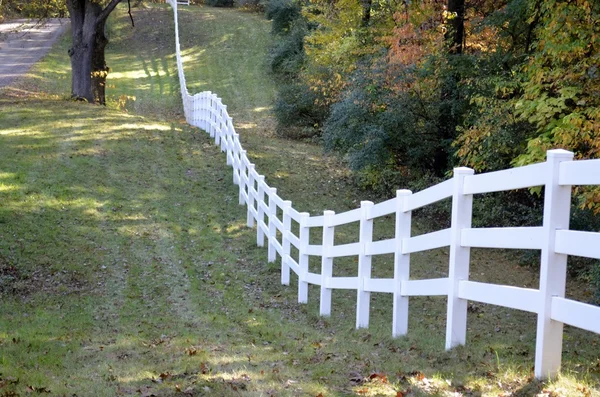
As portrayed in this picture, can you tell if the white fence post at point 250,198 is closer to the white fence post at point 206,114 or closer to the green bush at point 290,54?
the white fence post at point 206,114

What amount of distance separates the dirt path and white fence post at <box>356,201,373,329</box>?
1083 inches

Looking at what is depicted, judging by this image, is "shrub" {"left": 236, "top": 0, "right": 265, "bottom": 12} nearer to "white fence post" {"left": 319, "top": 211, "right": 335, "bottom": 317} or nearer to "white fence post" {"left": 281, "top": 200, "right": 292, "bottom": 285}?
"white fence post" {"left": 281, "top": 200, "right": 292, "bottom": 285}

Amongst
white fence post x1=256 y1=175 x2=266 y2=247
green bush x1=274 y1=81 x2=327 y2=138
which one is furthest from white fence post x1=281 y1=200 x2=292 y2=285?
green bush x1=274 y1=81 x2=327 y2=138

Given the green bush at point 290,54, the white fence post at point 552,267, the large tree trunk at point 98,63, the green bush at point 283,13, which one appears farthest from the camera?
the green bush at point 283,13

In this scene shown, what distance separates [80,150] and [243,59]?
1074 inches

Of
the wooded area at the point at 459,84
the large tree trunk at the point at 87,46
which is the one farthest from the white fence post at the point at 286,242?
the large tree trunk at the point at 87,46

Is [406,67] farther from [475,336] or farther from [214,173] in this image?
[475,336]

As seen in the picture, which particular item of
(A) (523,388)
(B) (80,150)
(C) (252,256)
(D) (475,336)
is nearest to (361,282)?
(D) (475,336)

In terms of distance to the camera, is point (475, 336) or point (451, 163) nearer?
point (475, 336)

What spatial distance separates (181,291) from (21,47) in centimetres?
3861

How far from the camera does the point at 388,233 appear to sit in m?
16.7

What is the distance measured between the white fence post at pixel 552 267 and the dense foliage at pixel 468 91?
22.6ft

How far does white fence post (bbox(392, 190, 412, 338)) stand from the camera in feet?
23.8

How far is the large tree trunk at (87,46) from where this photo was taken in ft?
87.8
